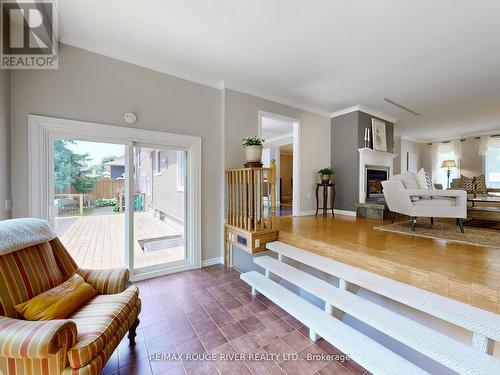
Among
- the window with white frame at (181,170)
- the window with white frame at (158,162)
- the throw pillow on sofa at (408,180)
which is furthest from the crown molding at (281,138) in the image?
the window with white frame at (158,162)

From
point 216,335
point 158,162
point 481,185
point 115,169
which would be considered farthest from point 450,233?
point 481,185

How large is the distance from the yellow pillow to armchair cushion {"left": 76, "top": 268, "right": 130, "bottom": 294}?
6 centimetres

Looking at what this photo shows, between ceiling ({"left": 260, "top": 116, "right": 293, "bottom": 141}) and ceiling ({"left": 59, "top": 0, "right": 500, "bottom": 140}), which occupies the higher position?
ceiling ({"left": 59, "top": 0, "right": 500, "bottom": 140})

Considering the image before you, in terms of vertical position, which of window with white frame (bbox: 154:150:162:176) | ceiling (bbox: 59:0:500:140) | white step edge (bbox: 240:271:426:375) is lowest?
white step edge (bbox: 240:271:426:375)

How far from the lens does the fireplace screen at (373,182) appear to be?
5203mm

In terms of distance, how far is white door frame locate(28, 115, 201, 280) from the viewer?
93.4 inches

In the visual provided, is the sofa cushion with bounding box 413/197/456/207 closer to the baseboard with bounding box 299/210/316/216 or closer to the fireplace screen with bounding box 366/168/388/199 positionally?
the fireplace screen with bounding box 366/168/388/199

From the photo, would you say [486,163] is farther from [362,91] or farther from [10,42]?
[10,42]

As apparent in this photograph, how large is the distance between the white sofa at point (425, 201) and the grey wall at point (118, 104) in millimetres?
2767

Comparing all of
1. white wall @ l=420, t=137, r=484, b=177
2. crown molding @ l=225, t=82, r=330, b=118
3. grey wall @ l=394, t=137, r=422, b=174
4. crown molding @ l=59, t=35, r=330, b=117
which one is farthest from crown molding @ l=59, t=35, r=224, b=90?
white wall @ l=420, t=137, r=484, b=177

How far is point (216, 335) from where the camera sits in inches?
76.0

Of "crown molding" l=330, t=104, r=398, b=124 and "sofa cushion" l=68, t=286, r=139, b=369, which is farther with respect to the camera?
"crown molding" l=330, t=104, r=398, b=124

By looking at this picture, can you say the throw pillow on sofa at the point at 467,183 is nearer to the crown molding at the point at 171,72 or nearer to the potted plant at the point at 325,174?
the potted plant at the point at 325,174
